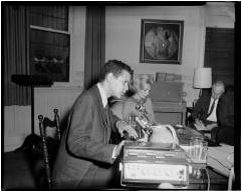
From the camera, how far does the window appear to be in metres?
1.54

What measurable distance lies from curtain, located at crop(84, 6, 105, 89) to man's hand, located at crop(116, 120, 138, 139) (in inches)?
12.9

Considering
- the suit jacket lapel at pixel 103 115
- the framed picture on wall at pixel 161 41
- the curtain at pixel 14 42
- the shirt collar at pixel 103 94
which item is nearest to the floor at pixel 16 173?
the curtain at pixel 14 42

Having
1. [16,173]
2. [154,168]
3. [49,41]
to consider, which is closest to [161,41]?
[49,41]

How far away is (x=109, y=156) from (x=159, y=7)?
2.68ft

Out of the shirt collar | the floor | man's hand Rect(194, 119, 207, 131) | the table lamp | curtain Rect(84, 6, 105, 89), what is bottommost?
the floor

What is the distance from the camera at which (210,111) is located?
1537 mm

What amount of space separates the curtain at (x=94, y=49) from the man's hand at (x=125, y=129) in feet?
1.08

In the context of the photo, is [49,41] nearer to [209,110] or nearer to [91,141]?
[91,141]

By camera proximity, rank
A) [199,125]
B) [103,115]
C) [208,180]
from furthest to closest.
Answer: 1. [199,125]
2. [103,115]
3. [208,180]

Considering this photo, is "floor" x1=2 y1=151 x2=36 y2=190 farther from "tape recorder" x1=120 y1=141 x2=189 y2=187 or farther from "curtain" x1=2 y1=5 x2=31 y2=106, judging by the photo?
"tape recorder" x1=120 y1=141 x2=189 y2=187

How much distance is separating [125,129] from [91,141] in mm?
416

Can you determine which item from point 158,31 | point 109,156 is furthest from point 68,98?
point 158,31

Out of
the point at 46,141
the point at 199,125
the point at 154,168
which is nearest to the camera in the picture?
the point at 154,168

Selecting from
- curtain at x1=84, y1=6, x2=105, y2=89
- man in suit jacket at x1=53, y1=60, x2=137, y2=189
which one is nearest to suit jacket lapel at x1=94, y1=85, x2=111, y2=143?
man in suit jacket at x1=53, y1=60, x2=137, y2=189
